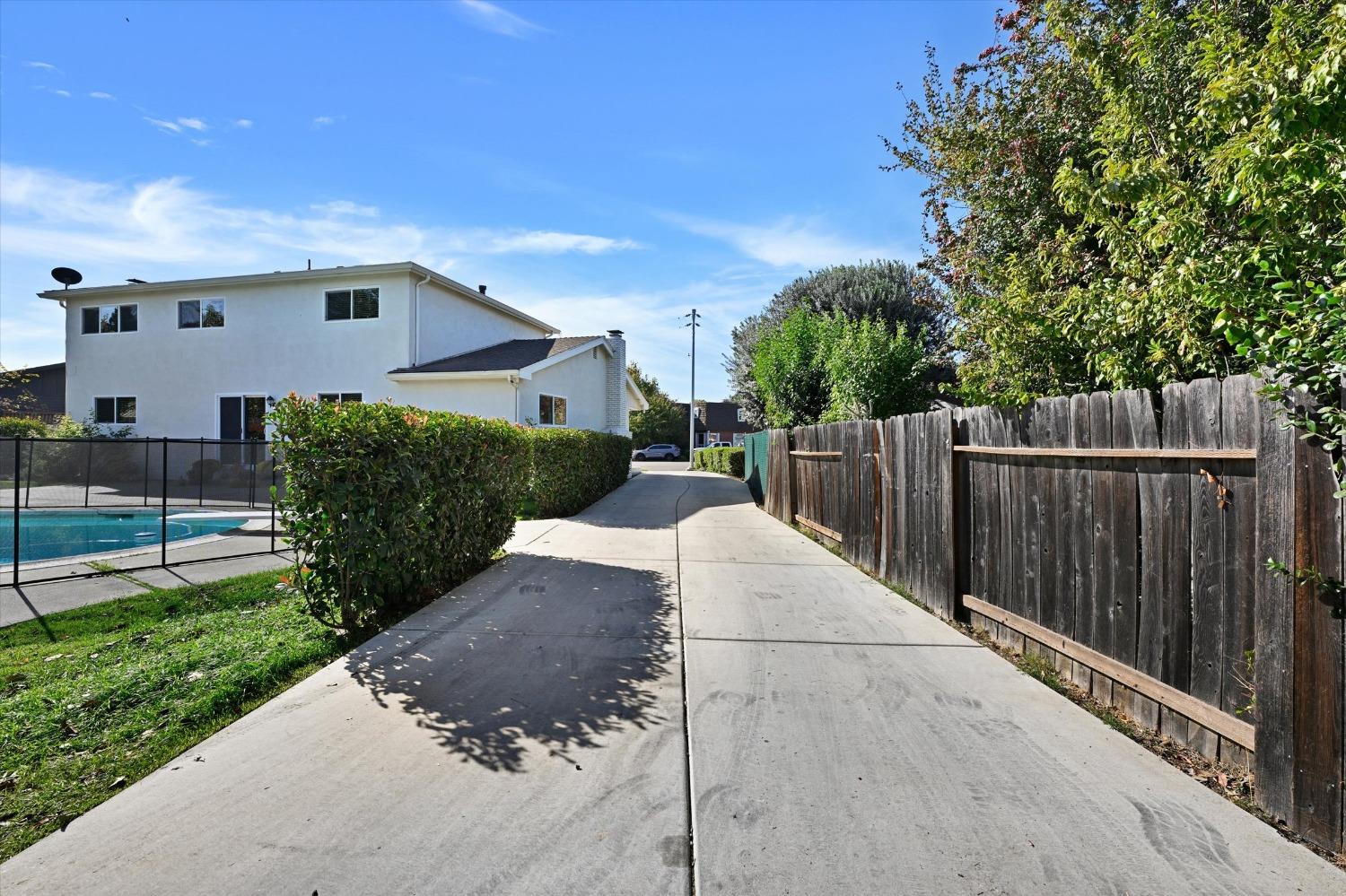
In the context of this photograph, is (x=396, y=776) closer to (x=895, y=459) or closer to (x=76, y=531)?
(x=895, y=459)

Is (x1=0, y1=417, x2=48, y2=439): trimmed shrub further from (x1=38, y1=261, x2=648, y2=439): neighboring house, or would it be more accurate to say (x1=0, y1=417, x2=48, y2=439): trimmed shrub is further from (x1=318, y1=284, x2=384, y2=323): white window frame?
(x1=318, y1=284, x2=384, y2=323): white window frame

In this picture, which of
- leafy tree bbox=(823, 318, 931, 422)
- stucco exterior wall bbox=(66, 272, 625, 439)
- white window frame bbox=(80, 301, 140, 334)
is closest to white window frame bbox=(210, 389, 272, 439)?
stucco exterior wall bbox=(66, 272, 625, 439)

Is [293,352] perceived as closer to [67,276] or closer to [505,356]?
[505,356]

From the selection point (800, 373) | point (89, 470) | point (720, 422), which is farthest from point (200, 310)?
point (720, 422)

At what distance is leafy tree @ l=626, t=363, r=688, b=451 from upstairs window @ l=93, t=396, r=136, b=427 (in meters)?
33.1

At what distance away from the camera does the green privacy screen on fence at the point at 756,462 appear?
16530 millimetres

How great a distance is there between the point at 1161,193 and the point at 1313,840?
11.3 ft

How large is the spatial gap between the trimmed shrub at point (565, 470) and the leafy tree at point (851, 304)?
23.5 feet

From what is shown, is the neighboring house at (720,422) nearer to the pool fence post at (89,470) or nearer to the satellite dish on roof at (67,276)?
the satellite dish on roof at (67,276)

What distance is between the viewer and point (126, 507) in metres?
11.2

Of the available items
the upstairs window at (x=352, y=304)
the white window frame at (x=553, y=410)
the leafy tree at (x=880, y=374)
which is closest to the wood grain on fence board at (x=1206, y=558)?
the leafy tree at (x=880, y=374)

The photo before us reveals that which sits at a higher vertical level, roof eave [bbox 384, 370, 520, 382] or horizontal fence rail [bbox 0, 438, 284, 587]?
roof eave [bbox 384, 370, 520, 382]

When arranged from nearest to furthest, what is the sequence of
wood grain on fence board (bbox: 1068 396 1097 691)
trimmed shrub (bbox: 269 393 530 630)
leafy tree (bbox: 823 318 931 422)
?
wood grain on fence board (bbox: 1068 396 1097 691) < trimmed shrub (bbox: 269 393 530 630) < leafy tree (bbox: 823 318 931 422)

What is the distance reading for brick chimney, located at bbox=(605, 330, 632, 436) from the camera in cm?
2494
